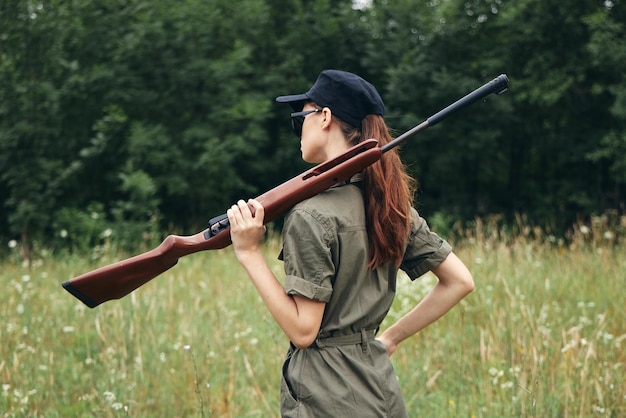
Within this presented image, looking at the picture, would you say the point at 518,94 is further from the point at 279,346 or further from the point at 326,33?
the point at 279,346

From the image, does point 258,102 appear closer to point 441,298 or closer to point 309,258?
point 441,298

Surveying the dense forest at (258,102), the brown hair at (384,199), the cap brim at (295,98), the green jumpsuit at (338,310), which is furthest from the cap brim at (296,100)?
the dense forest at (258,102)

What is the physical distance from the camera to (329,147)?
219cm

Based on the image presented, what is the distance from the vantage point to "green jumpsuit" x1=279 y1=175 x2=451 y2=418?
1.99 meters

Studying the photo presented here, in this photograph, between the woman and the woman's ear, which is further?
the woman's ear

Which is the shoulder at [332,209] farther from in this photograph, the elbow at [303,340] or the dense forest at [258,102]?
the dense forest at [258,102]

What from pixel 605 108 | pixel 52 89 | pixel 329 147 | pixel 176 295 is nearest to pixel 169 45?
pixel 52 89

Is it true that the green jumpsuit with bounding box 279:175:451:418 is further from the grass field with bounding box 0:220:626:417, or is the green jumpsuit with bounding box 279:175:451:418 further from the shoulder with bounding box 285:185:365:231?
the grass field with bounding box 0:220:626:417

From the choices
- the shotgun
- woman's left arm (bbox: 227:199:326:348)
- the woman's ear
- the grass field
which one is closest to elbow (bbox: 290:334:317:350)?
woman's left arm (bbox: 227:199:326:348)

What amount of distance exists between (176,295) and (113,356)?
1667 mm

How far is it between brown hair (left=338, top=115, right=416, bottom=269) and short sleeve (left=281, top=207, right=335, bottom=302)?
0.52 feet

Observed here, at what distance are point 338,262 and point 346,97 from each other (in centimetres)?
51

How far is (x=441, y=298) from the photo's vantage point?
2410 millimetres

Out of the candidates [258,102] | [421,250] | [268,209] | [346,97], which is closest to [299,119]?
[346,97]
